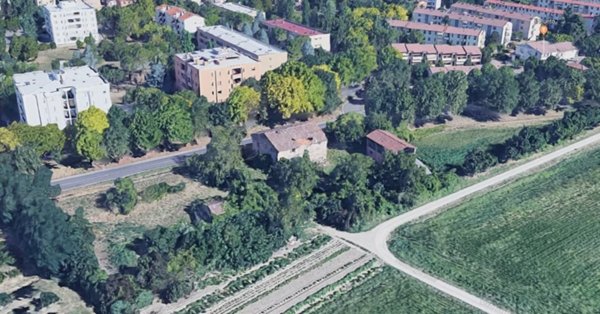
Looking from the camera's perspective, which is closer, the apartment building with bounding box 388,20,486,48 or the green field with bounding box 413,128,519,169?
the green field with bounding box 413,128,519,169

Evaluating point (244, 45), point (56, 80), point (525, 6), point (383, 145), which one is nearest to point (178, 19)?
point (244, 45)

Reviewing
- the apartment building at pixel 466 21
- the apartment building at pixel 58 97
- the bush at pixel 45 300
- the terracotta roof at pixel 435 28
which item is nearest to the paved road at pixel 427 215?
the bush at pixel 45 300

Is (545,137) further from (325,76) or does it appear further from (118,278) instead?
(118,278)

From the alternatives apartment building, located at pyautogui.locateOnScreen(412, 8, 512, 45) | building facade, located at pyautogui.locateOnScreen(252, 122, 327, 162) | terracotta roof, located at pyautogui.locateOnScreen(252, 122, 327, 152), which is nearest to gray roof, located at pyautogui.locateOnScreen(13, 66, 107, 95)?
building facade, located at pyautogui.locateOnScreen(252, 122, 327, 162)

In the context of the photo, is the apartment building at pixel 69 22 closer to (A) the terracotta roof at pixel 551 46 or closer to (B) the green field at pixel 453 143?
(B) the green field at pixel 453 143

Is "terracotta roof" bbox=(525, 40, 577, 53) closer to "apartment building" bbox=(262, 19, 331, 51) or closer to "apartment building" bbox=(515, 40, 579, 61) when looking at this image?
"apartment building" bbox=(515, 40, 579, 61)
